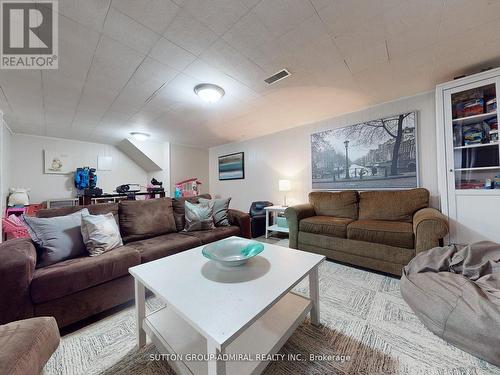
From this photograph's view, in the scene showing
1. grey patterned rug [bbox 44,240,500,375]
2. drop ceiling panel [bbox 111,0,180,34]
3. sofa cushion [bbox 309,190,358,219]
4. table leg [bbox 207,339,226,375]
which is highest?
drop ceiling panel [bbox 111,0,180,34]

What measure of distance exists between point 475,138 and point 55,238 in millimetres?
4119

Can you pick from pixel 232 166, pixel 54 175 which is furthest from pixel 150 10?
pixel 54 175

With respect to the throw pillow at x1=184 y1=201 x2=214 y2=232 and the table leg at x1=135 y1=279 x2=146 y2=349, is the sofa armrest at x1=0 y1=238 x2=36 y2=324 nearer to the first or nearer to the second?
the table leg at x1=135 y1=279 x2=146 y2=349

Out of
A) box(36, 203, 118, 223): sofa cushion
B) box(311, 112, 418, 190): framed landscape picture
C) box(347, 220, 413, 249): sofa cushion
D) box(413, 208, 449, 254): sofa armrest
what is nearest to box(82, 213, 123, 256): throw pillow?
box(36, 203, 118, 223): sofa cushion

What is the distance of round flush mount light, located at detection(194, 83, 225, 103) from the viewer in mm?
2164

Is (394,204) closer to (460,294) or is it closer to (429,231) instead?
(429,231)

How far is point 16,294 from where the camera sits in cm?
112

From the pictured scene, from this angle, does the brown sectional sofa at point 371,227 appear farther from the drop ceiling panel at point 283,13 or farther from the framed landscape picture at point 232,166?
the framed landscape picture at point 232,166

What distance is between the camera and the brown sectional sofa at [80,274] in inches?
44.2

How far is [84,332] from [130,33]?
2.21m

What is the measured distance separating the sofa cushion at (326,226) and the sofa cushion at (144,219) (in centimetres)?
171

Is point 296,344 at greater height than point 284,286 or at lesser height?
lesser

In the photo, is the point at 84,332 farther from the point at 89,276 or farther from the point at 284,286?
the point at 284,286

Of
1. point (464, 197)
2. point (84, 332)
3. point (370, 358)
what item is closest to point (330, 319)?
point (370, 358)
